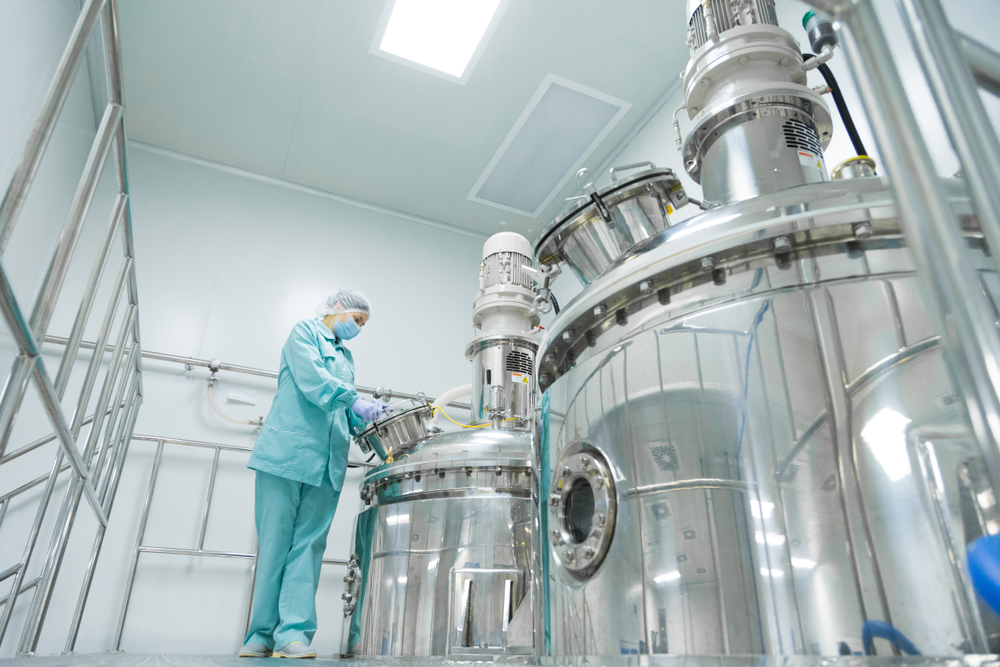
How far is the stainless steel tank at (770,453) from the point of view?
560 millimetres

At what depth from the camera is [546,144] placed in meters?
3.21

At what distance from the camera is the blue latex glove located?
2.13m

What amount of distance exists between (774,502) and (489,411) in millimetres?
1514

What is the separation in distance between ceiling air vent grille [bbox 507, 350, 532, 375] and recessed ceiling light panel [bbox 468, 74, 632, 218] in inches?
55.2

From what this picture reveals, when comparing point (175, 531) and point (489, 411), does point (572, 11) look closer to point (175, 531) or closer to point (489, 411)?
point (489, 411)

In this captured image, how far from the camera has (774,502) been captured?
0.63 m

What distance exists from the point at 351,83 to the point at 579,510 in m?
2.58

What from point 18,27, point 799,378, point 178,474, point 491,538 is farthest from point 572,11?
point 178,474

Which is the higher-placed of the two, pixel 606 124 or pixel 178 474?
pixel 606 124

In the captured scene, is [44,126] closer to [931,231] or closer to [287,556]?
[931,231]

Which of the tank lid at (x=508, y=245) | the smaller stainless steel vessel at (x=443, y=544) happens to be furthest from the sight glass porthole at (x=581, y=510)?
the tank lid at (x=508, y=245)

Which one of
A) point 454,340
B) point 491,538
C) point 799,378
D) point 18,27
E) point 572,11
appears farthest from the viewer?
point 454,340

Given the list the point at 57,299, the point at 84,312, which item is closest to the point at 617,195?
the point at 84,312

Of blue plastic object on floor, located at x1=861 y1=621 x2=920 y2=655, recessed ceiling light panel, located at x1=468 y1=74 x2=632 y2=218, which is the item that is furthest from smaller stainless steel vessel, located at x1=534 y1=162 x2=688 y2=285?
recessed ceiling light panel, located at x1=468 y1=74 x2=632 y2=218
